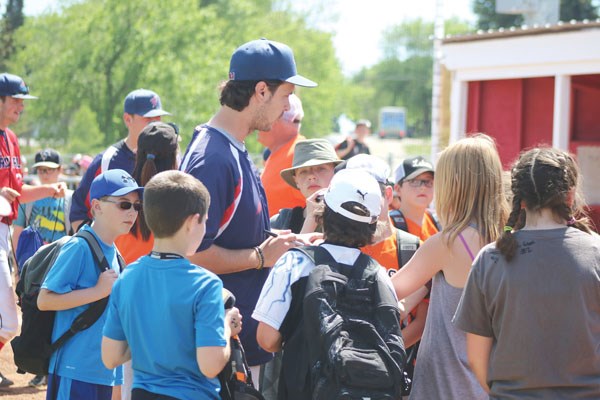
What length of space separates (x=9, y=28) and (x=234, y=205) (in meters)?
58.0

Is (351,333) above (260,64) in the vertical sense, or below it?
below

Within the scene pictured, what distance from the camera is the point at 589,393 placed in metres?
3.26

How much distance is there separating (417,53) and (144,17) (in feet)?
270

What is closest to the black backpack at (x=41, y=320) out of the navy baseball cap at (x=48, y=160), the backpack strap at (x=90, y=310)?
the backpack strap at (x=90, y=310)

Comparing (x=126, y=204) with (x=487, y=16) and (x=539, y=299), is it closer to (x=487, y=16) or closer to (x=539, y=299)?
(x=539, y=299)

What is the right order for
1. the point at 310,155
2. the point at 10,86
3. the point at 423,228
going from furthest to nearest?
the point at 10,86 → the point at 423,228 → the point at 310,155

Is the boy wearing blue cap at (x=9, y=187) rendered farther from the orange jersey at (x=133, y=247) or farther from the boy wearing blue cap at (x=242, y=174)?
the boy wearing blue cap at (x=242, y=174)

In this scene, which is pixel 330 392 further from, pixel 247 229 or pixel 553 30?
pixel 553 30

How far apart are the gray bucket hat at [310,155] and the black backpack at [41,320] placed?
59.6 inches

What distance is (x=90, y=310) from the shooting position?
14.6 ft

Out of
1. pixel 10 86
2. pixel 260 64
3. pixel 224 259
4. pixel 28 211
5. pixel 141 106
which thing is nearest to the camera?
pixel 224 259

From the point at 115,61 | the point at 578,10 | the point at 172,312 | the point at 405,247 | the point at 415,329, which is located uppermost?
the point at 578,10

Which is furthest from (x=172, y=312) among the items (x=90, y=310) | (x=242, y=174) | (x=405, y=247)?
(x=405, y=247)

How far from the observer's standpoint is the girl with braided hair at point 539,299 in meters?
3.24
